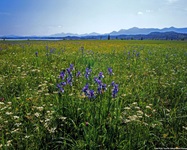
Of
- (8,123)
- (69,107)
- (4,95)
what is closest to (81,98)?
(69,107)

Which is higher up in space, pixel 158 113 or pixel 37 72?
pixel 37 72

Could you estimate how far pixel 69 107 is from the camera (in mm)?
3723

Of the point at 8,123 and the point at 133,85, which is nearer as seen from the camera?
the point at 8,123

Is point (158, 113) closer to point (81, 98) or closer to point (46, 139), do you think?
point (81, 98)

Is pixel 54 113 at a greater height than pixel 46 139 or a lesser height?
greater

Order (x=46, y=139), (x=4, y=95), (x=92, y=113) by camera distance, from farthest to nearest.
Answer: (x=4, y=95) → (x=92, y=113) → (x=46, y=139)

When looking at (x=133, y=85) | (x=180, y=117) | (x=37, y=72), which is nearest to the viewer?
(x=180, y=117)

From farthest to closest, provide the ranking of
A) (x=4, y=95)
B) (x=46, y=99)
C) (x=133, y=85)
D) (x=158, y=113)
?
1. (x=133, y=85)
2. (x=4, y=95)
3. (x=46, y=99)
4. (x=158, y=113)

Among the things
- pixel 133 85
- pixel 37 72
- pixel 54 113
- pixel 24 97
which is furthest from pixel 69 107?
pixel 37 72

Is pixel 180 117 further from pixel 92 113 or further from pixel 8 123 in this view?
pixel 8 123

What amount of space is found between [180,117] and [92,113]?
208cm

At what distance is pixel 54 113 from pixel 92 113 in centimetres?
80

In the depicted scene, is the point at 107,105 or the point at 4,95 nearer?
the point at 107,105

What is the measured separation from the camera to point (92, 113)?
137 inches
